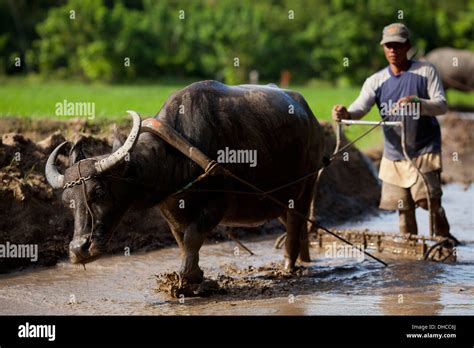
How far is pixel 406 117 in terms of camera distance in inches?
340

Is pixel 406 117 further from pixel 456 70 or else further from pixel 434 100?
pixel 456 70

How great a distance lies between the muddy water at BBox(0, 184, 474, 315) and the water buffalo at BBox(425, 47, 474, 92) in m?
18.8

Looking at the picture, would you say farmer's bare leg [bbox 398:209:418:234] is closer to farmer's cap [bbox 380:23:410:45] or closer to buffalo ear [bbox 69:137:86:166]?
farmer's cap [bbox 380:23:410:45]

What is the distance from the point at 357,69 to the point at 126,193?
3247 centimetres

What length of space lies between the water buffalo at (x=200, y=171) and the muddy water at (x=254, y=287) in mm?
423

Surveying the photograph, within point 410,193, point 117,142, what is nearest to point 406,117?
point 410,193

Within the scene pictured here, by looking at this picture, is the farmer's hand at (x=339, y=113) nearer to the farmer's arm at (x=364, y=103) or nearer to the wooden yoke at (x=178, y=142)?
the farmer's arm at (x=364, y=103)

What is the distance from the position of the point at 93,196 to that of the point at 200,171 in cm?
100

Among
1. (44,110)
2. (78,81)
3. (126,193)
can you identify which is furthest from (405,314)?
(78,81)

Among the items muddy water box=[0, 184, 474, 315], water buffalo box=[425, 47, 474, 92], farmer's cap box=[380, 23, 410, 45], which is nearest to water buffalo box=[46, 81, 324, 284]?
muddy water box=[0, 184, 474, 315]

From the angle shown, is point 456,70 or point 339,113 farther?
point 456,70

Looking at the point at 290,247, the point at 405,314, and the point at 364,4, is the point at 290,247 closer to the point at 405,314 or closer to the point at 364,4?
the point at 405,314

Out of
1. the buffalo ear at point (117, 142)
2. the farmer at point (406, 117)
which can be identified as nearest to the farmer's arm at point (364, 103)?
the farmer at point (406, 117)
